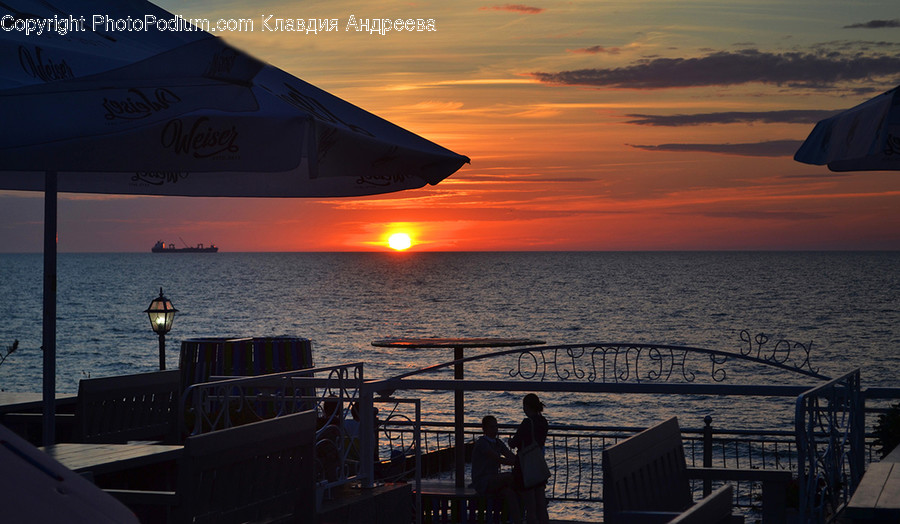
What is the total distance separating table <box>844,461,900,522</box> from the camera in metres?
4.49

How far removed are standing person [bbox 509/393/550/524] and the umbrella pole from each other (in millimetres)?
4464

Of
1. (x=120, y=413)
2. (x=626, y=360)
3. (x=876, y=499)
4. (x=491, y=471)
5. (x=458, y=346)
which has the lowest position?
(x=491, y=471)

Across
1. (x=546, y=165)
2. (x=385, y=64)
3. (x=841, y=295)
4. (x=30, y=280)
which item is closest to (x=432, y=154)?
(x=385, y=64)

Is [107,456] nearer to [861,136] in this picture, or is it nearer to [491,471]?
[491,471]

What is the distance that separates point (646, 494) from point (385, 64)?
11.3 meters

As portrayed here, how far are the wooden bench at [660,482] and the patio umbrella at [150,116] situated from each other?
2104 millimetres

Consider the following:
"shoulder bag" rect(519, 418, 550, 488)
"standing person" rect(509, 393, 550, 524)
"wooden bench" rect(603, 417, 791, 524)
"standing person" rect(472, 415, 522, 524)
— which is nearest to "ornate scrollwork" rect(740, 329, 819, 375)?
"wooden bench" rect(603, 417, 791, 524)

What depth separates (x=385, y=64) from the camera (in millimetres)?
16266

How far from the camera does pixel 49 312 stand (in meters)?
5.89

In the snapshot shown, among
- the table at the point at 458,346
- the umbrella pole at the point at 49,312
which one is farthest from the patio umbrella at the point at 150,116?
the table at the point at 458,346

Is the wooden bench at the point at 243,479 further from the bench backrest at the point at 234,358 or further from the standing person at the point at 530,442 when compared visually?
the bench backrest at the point at 234,358

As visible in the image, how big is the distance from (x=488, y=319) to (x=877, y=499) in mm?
89673

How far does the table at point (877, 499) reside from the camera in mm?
4488

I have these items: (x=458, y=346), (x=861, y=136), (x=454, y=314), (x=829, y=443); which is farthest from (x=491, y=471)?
(x=454, y=314)
